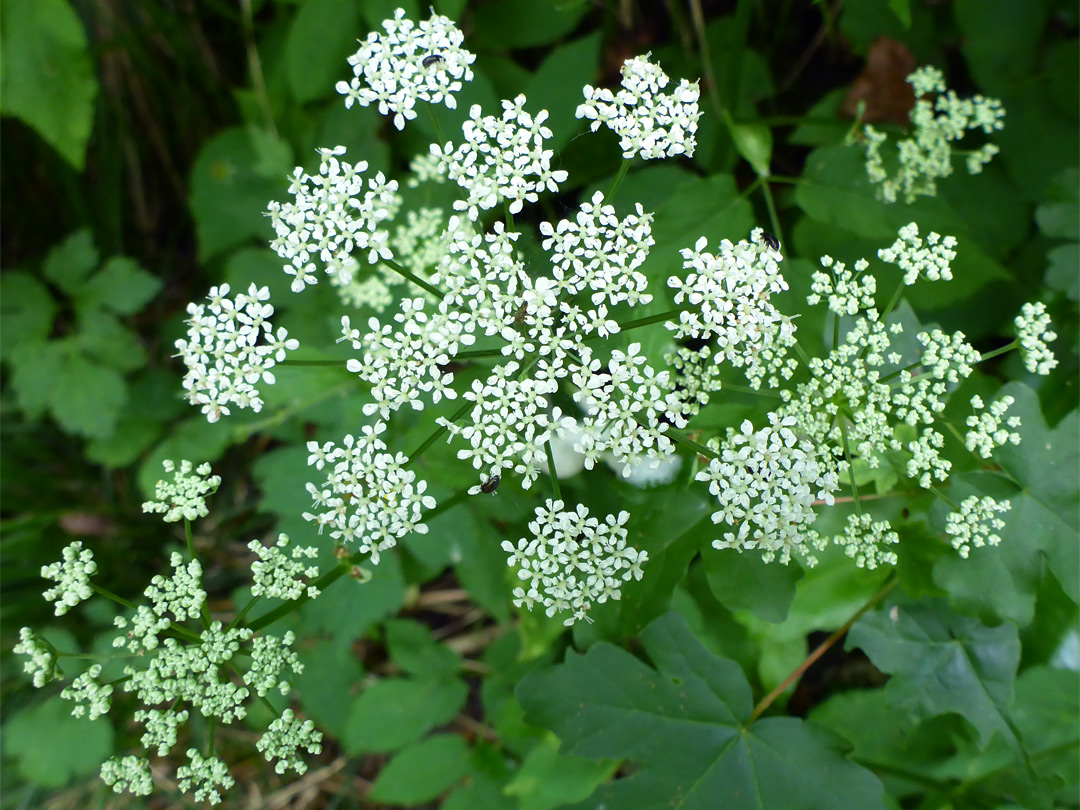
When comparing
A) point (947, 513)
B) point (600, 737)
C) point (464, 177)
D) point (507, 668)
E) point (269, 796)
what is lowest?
point (269, 796)

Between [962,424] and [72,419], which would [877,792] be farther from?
[72,419]

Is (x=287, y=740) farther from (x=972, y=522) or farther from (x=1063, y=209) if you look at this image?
(x=1063, y=209)

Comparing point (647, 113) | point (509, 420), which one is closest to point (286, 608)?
point (509, 420)

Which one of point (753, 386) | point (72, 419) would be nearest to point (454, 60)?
point (753, 386)

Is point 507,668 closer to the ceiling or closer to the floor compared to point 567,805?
closer to the floor

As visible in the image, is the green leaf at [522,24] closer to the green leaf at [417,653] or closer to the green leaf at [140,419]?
the green leaf at [140,419]

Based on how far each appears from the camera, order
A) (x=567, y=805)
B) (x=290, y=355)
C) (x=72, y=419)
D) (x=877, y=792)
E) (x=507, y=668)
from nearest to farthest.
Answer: (x=877, y=792), (x=567, y=805), (x=290, y=355), (x=507, y=668), (x=72, y=419)
